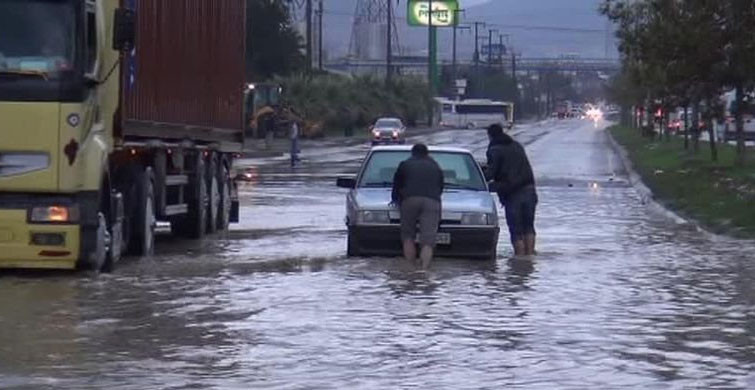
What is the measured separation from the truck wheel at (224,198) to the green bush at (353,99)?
63.3 metres

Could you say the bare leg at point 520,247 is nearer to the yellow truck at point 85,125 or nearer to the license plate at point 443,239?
the license plate at point 443,239

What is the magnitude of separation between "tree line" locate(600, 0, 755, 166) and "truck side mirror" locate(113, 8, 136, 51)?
1965 cm

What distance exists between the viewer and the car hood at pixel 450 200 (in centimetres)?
2025

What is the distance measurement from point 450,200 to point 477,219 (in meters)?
0.51

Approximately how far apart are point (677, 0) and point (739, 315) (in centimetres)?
2412

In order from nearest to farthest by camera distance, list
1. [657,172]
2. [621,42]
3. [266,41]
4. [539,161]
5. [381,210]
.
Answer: [381,210]
[621,42]
[657,172]
[539,161]
[266,41]

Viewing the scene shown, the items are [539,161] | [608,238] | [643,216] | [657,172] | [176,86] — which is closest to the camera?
[176,86]

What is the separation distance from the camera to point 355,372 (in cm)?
1214

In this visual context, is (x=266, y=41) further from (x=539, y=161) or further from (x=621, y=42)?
(x=621, y=42)

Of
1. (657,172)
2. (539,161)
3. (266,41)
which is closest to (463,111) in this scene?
(266,41)

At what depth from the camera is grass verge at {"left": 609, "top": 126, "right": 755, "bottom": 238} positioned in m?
27.8

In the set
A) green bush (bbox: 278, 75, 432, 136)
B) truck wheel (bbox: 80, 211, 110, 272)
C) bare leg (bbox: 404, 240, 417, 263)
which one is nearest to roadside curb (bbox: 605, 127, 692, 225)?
bare leg (bbox: 404, 240, 417, 263)

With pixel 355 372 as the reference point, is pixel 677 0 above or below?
above

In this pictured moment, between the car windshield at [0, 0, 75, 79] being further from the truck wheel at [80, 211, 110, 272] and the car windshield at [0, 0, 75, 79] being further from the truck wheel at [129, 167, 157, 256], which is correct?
the truck wheel at [129, 167, 157, 256]
